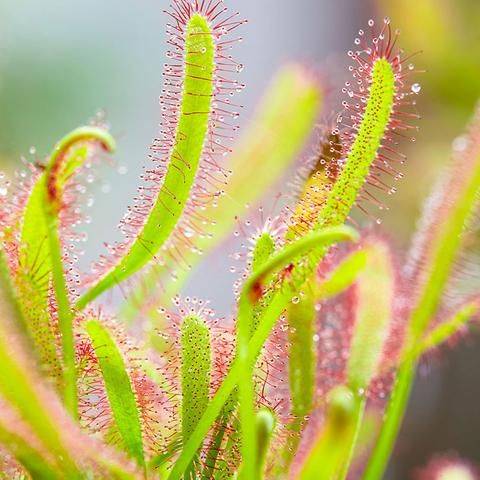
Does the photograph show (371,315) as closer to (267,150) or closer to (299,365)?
(299,365)

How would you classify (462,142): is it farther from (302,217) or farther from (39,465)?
(39,465)

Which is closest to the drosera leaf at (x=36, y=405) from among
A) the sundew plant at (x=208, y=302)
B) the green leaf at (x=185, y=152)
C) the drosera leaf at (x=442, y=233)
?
the sundew plant at (x=208, y=302)

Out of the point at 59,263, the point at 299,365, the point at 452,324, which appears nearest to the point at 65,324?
the point at 59,263

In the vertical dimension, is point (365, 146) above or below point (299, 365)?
above

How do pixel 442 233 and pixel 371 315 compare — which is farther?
pixel 371 315

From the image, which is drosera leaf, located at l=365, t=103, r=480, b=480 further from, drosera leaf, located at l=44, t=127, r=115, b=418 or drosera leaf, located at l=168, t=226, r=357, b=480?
drosera leaf, located at l=44, t=127, r=115, b=418

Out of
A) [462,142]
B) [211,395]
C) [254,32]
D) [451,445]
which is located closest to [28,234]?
[211,395]

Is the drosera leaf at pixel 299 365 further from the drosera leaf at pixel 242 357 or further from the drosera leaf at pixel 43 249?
the drosera leaf at pixel 43 249
